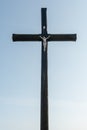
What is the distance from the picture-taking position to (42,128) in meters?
11.9

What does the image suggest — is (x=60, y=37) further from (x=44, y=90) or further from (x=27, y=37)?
(x=44, y=90)

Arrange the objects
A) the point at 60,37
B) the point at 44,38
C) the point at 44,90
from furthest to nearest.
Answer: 1. the point at 60,37
2. the point at 44,38
3. the point at 44,90

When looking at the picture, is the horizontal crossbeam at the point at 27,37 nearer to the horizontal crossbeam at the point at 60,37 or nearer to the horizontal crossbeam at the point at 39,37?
the horizontal crossbeam at the point at 39,37

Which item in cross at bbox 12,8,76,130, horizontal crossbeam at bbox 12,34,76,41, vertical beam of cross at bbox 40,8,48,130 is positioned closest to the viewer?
vertical beam of cross at bbox 40,8,48,130

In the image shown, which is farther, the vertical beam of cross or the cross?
the cross

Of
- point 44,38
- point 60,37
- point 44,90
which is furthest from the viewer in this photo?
point 60,37

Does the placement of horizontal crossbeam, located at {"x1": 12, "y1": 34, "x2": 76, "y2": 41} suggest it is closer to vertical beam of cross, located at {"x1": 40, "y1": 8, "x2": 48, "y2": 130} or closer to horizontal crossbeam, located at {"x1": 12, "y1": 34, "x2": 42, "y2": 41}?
horizontal crossbeam, located at {"x1": 12, "y1": 34, "x2": 42, "y2": 41}

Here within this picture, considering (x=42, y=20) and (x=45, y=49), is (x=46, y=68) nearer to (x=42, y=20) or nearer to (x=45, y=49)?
(x=45, y=49)

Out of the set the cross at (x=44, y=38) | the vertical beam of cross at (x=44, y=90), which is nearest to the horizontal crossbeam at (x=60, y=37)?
the cross at (x=44, y=38)

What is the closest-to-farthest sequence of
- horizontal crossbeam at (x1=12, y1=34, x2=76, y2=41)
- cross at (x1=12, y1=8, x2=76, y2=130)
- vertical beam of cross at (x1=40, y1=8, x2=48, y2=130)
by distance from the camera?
vertical beam of cross at (x1=40, y1=8, x2=48, y2=130) → cross at (x1=12, y1=8, x2=76, y2=130) → horizontal crossbeam at (x1=12, y1=34, x2=76, y2=41)

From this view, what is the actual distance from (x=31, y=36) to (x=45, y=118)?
328cm

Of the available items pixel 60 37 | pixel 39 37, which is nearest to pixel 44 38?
pixel 39 37

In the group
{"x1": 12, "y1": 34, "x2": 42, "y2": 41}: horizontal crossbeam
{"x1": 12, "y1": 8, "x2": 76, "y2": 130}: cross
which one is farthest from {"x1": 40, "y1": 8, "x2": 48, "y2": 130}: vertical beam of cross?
{"x1": 12, "y1": 34, "x2": 42, "y2": 41}: horizontal crossbeam

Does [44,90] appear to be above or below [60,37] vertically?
below
